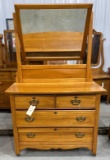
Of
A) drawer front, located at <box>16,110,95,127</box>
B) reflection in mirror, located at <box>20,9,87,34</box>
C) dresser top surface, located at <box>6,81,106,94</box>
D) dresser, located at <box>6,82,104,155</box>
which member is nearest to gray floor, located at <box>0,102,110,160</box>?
dresser, located at <box>6,82,104,155</box>

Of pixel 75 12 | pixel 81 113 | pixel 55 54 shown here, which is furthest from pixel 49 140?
pixel 75 12

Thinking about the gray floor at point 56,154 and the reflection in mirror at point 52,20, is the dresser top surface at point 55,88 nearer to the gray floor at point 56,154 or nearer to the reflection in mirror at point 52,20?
the reflection in mirror at point 52,20

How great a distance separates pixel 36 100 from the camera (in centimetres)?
147

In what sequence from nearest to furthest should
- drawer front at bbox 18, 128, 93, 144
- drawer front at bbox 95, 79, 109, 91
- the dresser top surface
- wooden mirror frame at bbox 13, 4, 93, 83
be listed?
1. the dresser top surface
2. drawer front at bbox 18, 128, 93, 144
3. wooden mirror frame at bbox 13, 4, 93, 83
4. drawer front at bbox 95, 79, 109, 91

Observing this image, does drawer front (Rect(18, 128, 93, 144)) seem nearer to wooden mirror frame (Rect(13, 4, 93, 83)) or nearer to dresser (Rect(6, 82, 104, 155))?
dresser (Rect(6, 82, 104, 155))

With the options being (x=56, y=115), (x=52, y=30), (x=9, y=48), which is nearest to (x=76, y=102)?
(x=56, y=115)

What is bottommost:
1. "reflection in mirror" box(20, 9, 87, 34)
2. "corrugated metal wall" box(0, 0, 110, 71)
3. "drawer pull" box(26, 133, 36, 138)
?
"drawer pull" box(26, 133, 36, 138)

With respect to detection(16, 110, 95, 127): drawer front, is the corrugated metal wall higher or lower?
higher

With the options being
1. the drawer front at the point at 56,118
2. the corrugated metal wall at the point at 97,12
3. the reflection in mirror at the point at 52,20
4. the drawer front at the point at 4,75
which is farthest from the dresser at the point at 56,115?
the corrugated metal wall at the point at 97,12

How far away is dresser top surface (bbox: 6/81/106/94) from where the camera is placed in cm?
142

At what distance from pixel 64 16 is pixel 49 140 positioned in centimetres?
126

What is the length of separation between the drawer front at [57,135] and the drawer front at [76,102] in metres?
0.25

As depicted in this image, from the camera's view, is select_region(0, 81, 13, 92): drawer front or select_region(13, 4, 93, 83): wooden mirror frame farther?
select_region(0, 81, 13, 92): drawer front

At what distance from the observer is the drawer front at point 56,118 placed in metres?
1.50
